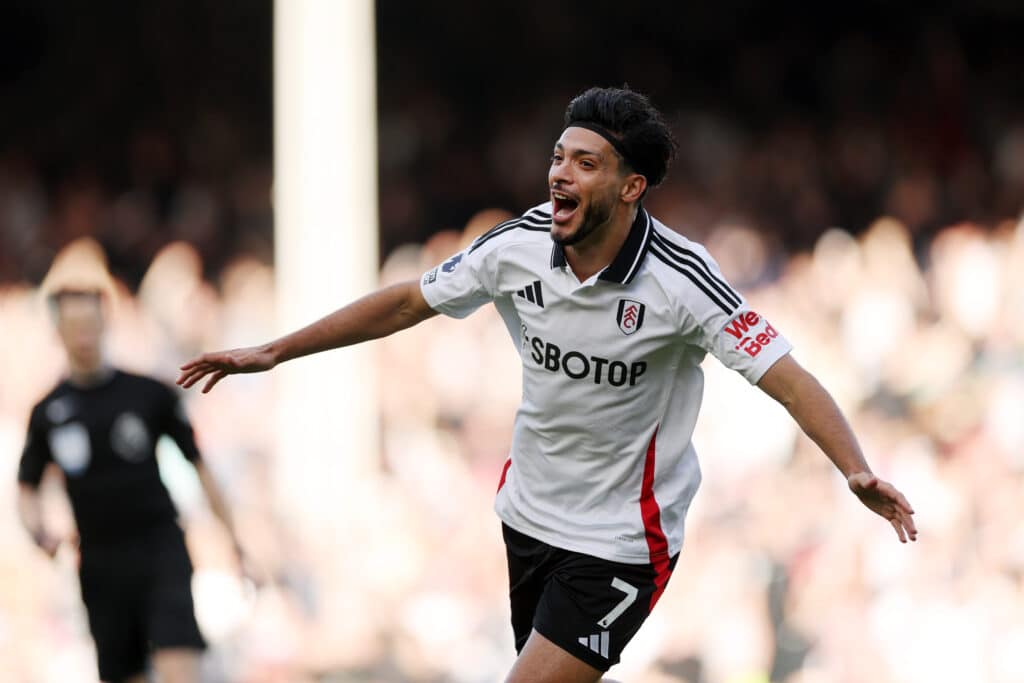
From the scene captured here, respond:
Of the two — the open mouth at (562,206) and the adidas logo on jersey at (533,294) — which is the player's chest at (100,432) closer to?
the adidas logo on jersey at (533,294)

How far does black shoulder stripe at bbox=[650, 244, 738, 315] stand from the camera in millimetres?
4980

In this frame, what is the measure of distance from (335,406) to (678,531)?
249 inches

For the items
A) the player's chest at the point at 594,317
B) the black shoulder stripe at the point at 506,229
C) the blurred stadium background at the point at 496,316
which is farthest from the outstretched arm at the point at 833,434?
the blurred stadium background at the point at 496,316

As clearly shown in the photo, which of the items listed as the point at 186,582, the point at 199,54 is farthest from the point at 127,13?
the point at 186,582

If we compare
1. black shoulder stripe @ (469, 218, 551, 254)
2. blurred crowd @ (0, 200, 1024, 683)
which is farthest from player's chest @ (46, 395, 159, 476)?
black shoulder stripe @ (469, 218, 551, 254)

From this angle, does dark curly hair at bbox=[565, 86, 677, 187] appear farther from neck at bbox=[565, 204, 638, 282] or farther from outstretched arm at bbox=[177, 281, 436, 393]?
outstretched arm at bbox=[177, 281, 436, 393]

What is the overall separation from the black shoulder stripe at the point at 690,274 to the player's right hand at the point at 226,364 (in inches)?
45.5

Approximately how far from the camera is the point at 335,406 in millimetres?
11523

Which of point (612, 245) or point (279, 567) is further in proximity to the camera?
point (279, 567)

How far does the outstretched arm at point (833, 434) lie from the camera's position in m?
4.77

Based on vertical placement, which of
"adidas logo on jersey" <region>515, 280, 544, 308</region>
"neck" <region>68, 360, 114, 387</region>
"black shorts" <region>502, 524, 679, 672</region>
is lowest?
"black shorts" <region>502, 524, 679, 672</region>

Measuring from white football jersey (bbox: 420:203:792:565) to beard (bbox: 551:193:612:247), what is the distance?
0.10 meters

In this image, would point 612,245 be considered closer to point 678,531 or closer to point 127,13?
point 678,531

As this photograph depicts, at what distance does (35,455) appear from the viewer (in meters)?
7.43
